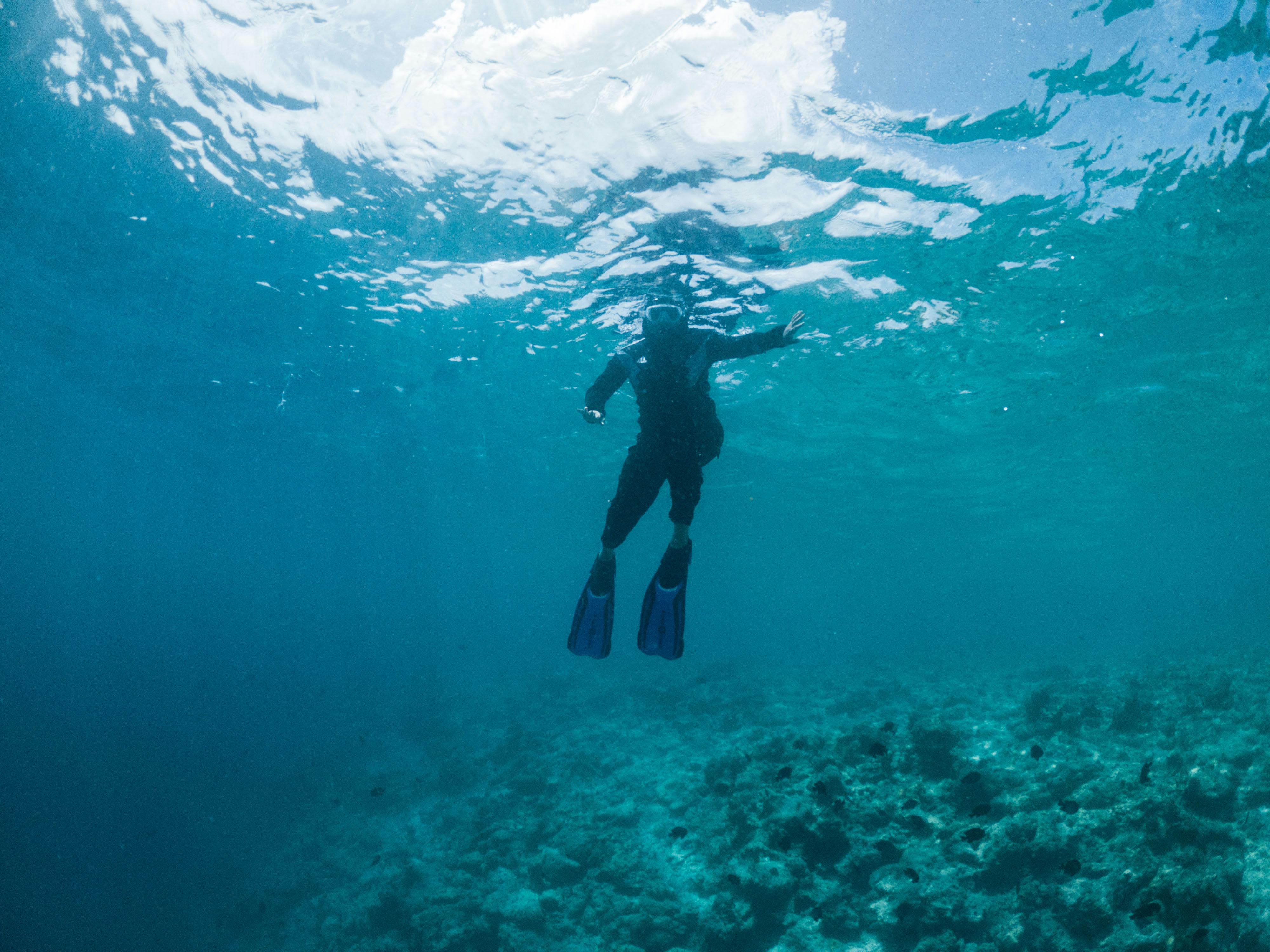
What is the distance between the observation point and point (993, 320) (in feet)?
50.6

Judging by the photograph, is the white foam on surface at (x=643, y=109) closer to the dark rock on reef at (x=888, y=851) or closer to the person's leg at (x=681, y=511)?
the person's leg at (x=681, y=511)

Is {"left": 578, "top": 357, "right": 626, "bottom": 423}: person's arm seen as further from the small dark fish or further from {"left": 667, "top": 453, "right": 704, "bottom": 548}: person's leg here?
the small dark fish

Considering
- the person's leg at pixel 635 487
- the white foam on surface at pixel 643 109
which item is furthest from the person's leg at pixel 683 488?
the white foam on surface at pixel 643 109

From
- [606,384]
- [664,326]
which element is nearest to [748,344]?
[664,326]

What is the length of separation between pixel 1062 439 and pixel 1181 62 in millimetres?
20378

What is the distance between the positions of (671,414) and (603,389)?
3.69 ft

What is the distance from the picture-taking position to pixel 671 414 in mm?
6879

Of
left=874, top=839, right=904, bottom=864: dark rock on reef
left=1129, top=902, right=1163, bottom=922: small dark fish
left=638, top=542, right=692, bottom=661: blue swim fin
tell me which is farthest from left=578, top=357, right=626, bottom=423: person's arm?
left=874, top=839, right=904, bottom=864: dark rock on reef

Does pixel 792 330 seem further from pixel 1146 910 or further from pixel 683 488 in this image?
pixel 1146 910

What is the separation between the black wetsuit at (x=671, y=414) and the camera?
6.53 metres

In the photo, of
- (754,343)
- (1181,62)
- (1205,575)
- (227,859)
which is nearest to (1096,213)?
(1181,62)

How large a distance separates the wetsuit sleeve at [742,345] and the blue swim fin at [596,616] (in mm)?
2840

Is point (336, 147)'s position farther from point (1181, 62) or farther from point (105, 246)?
point (1181, 62)

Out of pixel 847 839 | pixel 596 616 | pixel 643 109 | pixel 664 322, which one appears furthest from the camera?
pixel 847 839
